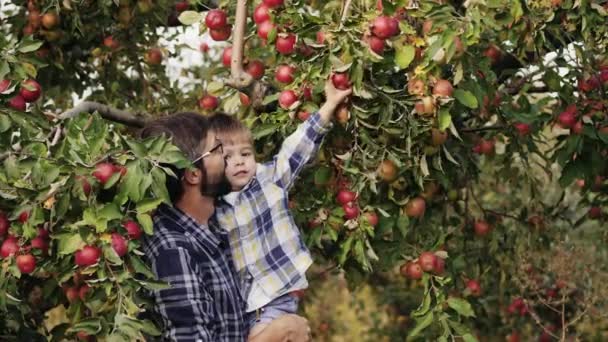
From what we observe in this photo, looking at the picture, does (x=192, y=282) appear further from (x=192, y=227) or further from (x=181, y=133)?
(x=181, y=133)

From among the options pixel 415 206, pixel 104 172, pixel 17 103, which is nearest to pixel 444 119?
pixel 415 206

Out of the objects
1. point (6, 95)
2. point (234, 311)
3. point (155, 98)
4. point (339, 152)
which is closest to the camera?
point (234, 311)

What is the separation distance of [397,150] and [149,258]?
35.3 inches

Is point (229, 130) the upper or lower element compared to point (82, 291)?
upper

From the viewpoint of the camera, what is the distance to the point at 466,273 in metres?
4.88

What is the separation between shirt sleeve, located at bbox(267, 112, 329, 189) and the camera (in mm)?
3047

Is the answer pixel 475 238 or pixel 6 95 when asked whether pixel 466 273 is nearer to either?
pixel 475 238

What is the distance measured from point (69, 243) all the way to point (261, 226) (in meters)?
0.49

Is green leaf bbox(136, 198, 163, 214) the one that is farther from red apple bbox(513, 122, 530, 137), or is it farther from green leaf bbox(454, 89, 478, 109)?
red apple bbox(513, 122, 530, 137)

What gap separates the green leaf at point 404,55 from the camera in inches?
123

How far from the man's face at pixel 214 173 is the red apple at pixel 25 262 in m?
0.54

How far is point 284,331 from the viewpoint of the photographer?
277cm

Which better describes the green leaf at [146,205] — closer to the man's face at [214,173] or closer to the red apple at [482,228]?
the man's face at [214,173]

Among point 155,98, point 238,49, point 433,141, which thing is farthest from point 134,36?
point 433,141
